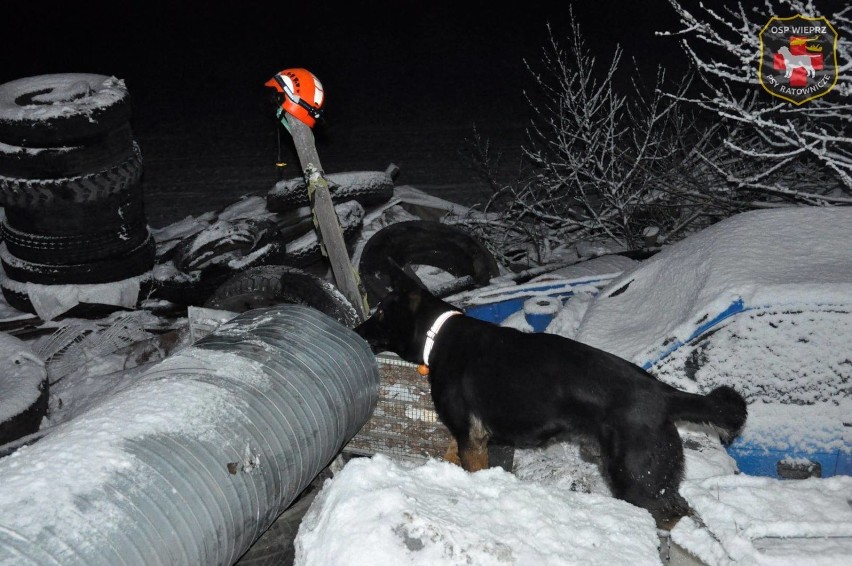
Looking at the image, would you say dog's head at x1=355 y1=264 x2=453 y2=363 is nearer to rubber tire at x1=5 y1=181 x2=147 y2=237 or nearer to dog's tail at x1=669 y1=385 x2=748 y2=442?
dog's tail at x1=669 y1=385 x2=748 y2=442

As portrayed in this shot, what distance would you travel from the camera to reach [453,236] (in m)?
8.36

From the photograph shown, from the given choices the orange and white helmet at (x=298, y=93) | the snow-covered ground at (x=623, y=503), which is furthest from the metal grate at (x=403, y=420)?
the orange and white helmet at (x=298, y=93)

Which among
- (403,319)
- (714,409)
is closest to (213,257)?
(403,319)

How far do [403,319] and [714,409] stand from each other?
1.95 metres

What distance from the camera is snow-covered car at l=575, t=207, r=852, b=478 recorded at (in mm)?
4746

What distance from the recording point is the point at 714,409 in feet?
13.8

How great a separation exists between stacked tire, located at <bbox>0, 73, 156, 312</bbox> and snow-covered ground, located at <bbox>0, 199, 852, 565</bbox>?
473 cm

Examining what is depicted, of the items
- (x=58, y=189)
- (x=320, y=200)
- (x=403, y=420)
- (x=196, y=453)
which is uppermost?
(x=320, y=200)

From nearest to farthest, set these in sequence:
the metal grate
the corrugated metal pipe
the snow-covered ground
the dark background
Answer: the snow-covered ground → the corrugated metal pipe → the metal grate → the dark background

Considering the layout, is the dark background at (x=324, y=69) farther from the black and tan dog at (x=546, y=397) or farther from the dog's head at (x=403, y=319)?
the black and tan dog at (x=546, y=397)

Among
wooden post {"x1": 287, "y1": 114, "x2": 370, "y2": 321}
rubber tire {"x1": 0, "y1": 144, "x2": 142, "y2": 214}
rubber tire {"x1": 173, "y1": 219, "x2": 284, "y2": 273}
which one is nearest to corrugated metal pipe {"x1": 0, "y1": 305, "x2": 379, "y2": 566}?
wooden post {"x1": 287, "y1": 114, "x2": 370, "y2": 321}

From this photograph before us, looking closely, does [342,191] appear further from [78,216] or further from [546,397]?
[546,397]

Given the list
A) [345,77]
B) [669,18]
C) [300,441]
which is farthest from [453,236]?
[669,18]

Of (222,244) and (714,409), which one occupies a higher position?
(714,409)
